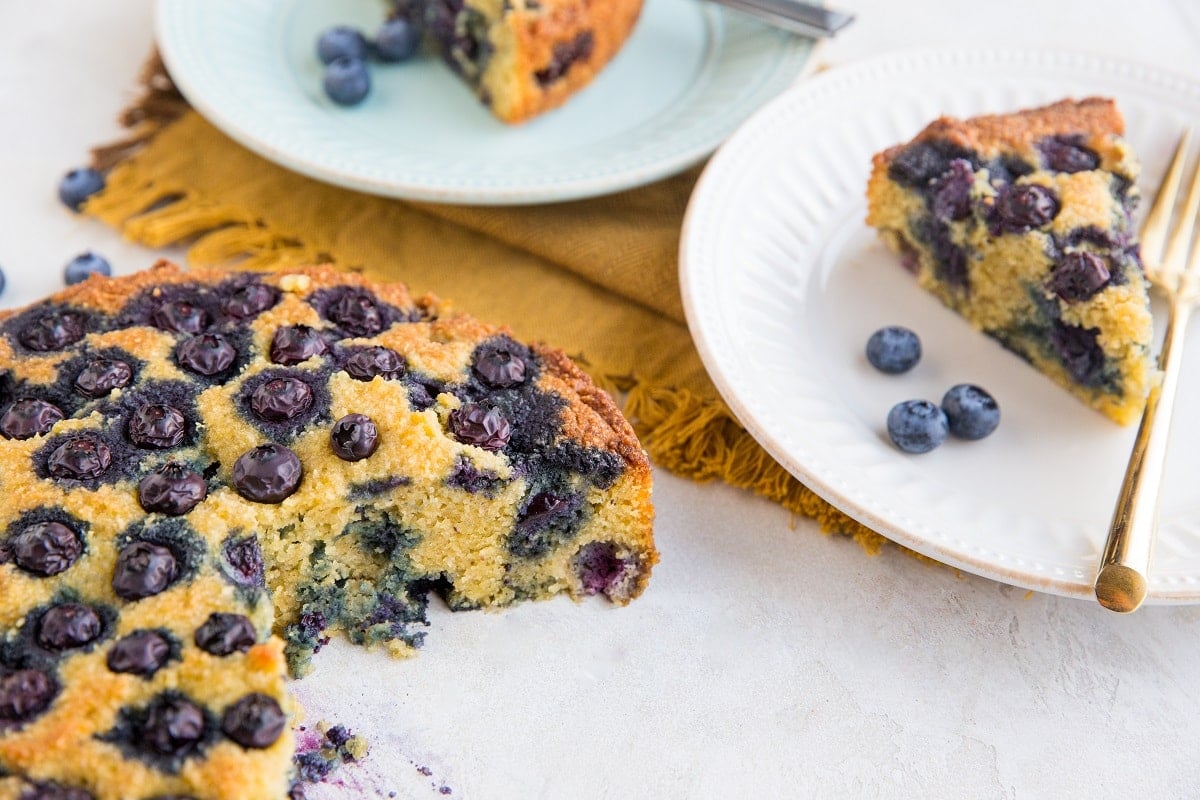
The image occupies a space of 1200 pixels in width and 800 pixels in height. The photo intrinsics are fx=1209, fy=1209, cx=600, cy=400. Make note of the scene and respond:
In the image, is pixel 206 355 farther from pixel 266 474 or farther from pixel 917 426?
pixel 917 426

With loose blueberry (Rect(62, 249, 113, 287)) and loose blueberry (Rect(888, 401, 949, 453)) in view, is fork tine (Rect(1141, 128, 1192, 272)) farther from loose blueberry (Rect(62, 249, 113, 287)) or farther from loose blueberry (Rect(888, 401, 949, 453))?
loose blueberry (Rect(62, 249, 113, 287))

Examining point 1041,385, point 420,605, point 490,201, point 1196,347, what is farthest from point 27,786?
point 1196,347

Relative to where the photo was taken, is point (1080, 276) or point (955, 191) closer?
point (1080, 276)

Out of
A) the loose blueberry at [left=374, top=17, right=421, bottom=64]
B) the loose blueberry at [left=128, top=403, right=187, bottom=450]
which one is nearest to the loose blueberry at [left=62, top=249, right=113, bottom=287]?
the loose blueberry at [left=128, top=403, right=187, bottom=450]

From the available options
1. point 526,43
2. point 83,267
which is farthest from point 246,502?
point 526,43

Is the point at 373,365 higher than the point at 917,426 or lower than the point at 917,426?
higher

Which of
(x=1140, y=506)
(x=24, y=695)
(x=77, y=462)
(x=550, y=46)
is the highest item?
(x=550, y=46)

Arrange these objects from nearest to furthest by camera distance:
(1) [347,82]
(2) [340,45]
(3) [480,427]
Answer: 1. (3) [480,427]
2. (1) [347,82]
3. (2) [340,45]
